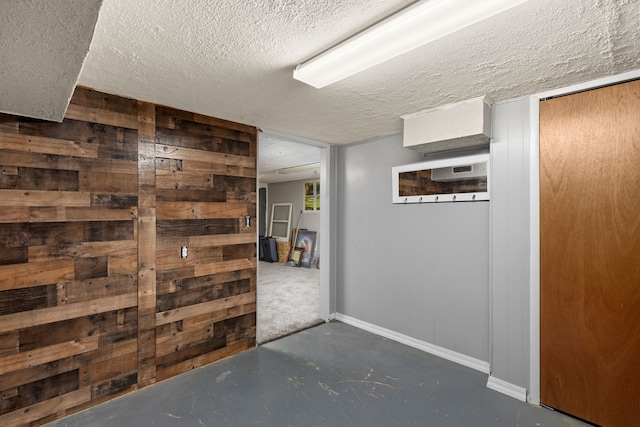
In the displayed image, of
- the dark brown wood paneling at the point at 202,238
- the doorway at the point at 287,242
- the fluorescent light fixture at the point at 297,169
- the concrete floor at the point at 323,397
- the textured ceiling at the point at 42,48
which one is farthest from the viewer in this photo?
the fluorescent light fixture at the point at 297,169

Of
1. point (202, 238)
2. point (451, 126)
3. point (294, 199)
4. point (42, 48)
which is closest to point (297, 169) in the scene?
point (294, 199)

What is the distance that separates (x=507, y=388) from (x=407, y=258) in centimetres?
129

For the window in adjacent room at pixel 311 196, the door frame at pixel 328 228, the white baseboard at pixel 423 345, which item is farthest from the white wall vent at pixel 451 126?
the window in adjacent room at pixel 311 196

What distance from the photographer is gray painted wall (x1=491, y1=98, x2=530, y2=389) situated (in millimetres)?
2248

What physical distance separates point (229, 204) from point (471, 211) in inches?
83.8

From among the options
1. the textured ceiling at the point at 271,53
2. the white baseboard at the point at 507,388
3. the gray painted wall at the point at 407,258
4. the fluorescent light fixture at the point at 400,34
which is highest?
the textured ceiling at the point at 271,53

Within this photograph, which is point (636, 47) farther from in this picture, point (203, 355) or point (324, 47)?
point (203, 355)

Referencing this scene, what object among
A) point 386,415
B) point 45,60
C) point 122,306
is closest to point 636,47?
point 386,415

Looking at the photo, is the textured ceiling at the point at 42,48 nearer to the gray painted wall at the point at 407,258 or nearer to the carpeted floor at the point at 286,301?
Result: the carpeted floor at the point at 286,301

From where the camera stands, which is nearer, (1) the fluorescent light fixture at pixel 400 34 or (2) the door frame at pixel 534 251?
(1) the fluorescent light fixture at pixel 400 34

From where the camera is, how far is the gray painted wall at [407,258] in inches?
105

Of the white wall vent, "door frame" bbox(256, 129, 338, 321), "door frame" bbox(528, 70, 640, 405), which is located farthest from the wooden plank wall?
"door frame" bbox(528, 70, 640, 405)

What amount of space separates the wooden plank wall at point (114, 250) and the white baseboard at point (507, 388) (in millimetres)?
2097

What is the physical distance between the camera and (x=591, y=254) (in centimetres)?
198
